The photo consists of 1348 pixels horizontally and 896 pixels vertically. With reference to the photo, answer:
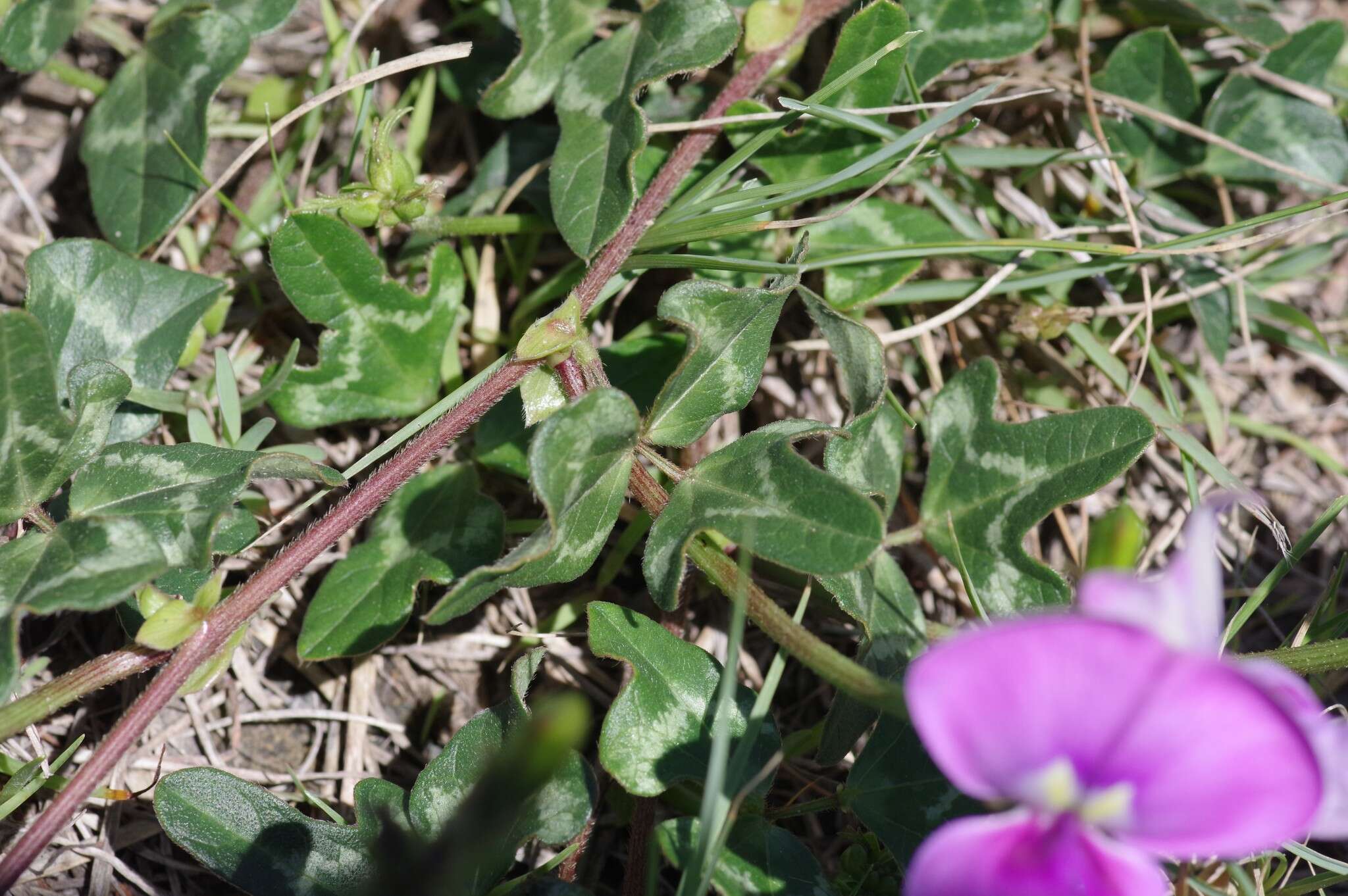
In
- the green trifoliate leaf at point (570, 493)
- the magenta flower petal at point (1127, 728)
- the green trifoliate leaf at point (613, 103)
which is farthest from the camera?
the green trifoliate leaf at point (613, 103)

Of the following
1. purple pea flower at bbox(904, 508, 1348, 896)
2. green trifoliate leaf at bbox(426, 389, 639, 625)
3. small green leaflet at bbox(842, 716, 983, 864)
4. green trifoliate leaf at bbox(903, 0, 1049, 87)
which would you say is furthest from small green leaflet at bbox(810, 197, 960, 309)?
purple pea flower at bbox(904, 508, 1348, 896)

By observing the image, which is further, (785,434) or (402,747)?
(402,747)

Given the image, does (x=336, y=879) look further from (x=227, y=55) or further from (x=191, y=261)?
(x=227, y=55)

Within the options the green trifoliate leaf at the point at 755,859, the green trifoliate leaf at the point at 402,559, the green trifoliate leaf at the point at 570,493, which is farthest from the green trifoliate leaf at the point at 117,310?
the green trifoliate leaf at the point at 755,859

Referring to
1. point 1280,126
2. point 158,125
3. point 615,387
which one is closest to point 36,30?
point 158,125

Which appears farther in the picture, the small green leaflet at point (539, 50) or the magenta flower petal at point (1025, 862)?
the small green leaflet at point (539, 50)

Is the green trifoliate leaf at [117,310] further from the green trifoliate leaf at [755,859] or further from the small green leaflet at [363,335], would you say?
the green trifoliate leaf at [755,859]

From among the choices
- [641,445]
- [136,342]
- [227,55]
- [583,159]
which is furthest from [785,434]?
[227,55]
